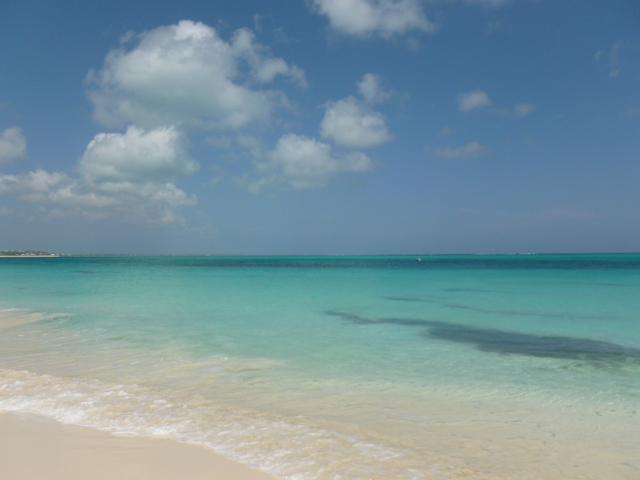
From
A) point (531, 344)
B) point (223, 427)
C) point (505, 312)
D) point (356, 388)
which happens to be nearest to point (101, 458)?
point (223, 427)

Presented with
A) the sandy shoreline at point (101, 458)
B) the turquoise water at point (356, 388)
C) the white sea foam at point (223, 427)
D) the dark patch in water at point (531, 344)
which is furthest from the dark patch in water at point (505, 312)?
the sandy shoreline at point (101, 458)

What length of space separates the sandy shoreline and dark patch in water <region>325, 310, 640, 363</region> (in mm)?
6508

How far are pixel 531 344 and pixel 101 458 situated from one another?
27.7 feet

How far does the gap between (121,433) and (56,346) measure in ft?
17.7

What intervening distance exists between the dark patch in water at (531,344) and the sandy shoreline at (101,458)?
6.51m

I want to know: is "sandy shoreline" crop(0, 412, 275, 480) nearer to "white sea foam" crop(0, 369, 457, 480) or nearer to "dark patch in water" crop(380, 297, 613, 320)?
"white sea foam" crop(0, 369, 457, 480)

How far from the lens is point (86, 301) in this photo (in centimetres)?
1627

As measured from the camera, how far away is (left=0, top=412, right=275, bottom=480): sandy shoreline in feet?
10.1

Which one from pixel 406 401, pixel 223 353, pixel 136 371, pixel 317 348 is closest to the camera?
pixel 406 401

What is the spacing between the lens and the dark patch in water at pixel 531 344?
755cm

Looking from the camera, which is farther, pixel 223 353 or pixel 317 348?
pixel 317 348

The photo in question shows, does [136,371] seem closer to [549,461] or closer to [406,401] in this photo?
[406,401]

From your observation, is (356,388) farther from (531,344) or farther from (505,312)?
(505,312)

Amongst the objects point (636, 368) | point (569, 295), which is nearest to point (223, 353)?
point (636, 368)
